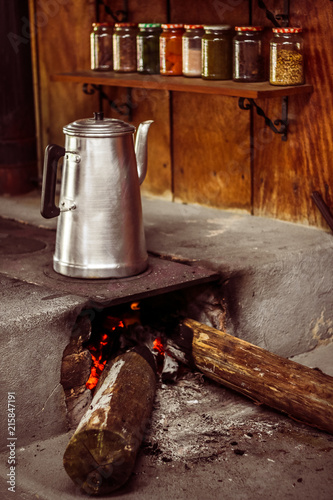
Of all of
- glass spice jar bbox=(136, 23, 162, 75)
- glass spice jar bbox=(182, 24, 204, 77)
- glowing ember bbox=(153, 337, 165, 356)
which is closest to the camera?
glowing ember bbox=(153, 337, 165, 356)

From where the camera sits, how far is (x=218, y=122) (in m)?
2.58

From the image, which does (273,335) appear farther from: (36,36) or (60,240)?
(36,36)

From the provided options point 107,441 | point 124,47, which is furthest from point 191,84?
point 107,441

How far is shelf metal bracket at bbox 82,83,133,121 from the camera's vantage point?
2809 mm

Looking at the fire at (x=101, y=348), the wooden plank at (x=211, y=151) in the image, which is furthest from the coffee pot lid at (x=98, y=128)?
the wooden plank at (x=211, y=151)

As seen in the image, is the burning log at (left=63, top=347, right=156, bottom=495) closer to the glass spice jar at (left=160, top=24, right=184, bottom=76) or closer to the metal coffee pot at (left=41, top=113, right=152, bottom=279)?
the metal coffee pot at (left=41, top=113, right=152, bottom=279)

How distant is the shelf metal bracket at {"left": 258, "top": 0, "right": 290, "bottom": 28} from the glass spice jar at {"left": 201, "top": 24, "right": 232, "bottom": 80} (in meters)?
0.11

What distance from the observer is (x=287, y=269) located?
85.7 inches

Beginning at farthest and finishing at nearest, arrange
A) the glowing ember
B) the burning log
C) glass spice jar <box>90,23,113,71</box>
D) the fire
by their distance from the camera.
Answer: glass spice jar <box>90,23,113,71</box> < the glowing ember < the fire < the burning log

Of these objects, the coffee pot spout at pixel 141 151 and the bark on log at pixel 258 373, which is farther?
the coffee pot spout at pixel 141 151

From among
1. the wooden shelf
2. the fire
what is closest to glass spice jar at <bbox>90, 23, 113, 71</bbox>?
the wooden shelf

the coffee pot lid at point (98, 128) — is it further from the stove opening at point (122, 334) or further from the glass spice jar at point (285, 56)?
the glass spice jar at point (285, 56)

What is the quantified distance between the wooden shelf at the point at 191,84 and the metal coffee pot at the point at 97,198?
35 centimetres

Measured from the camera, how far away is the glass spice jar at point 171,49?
7.95 feet
